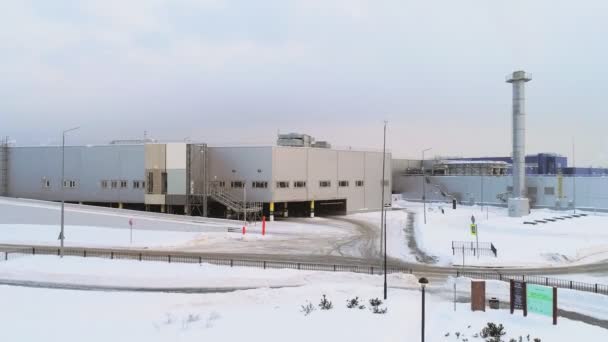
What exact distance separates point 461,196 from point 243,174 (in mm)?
46496

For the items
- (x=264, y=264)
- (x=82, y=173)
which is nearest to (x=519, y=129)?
(x=264, y=264)

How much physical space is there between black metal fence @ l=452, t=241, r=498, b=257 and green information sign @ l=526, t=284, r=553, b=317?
1656cm

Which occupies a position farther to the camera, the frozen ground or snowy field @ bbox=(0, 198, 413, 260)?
snowy field @ bbox=(0, 198, 413, 260)

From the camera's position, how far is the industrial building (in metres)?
62.3

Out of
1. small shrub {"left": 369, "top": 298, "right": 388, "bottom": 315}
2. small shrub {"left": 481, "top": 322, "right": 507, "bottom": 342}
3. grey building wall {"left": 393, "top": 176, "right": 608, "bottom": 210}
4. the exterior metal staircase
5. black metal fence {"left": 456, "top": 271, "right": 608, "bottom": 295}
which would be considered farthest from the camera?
grey building wall {"left": 393, "top": 176, "right": 608, "bottom": 210}

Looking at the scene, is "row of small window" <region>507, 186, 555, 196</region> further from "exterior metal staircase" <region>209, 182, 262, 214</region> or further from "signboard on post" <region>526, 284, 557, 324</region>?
"signboard on post" <region>526, 284, 557, 324</region>

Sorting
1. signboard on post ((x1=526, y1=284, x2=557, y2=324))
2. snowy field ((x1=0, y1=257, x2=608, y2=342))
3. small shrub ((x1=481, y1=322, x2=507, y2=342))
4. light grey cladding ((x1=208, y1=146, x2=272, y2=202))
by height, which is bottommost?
snowy field ((x1=0, y1=257, x2=608, y2=342))

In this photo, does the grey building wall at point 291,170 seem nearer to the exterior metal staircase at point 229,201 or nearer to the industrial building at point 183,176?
the industrial building at point 183,176

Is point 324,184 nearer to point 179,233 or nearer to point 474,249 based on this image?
point 179,233

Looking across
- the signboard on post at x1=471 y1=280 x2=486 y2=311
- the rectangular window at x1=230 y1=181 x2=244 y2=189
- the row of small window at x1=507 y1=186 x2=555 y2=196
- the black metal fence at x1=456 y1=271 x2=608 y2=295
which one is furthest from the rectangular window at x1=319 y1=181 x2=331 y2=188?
the signboard on post at x1=471 y1=280 x2=486 y2=311

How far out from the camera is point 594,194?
73.8 meters

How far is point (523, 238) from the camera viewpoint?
4747cm

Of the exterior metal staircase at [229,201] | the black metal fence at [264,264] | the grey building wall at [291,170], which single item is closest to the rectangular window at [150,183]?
the exterior metal staircase at [229,201]

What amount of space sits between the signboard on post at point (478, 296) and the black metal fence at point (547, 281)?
731 cm
